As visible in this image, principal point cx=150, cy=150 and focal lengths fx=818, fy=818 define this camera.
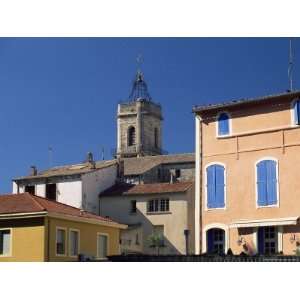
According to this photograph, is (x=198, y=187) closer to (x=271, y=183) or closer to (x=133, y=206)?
(x=271, y=183)

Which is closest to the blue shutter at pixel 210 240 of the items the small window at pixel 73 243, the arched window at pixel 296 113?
the arched window at pixel 296 113

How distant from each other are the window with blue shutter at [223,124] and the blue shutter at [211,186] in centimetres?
41

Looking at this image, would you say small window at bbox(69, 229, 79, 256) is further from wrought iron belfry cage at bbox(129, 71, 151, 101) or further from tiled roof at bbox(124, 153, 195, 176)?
tiled roof at bbox(124, 153, 195, 176)

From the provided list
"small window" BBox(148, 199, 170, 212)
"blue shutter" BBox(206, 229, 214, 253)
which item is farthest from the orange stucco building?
"small window" BBox(148, 199, 170, 212)

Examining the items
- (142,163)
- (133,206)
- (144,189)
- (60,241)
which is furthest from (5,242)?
(142,163)

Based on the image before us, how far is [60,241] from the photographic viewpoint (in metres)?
7.92

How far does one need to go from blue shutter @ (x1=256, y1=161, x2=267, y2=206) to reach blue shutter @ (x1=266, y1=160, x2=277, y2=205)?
0.12 feet

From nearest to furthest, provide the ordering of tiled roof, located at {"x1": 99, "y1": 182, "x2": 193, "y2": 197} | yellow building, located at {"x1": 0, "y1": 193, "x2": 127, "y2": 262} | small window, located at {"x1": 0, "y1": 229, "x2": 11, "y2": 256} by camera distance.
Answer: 1. yellow building, located at {"x1": 0, "y1": 193, "x2": 127, "y2": 262}
2. small window, located at {"x1": 0, "y1": 229, "x2": 11, "y2": 256}
3. tiled roof, located at {"x1": 99, "y1": 182, "x2": 193, "y2": 197}

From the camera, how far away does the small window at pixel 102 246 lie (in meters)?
8.45

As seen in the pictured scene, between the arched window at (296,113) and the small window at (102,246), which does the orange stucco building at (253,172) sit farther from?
the small window at (102,246)

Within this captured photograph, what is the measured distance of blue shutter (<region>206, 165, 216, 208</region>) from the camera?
8.84 meters

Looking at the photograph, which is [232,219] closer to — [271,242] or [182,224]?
[271,242]

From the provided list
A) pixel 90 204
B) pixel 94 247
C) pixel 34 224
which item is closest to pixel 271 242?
pixel 94 247
